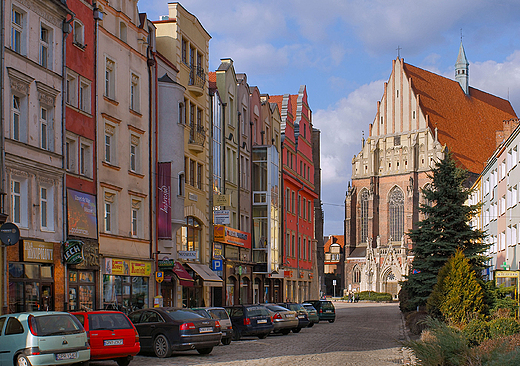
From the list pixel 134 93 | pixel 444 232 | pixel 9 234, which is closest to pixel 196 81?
pixel 134 93

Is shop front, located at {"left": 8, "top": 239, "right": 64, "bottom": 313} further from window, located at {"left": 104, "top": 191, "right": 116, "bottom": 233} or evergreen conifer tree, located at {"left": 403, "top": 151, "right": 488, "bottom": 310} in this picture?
evergreen conifer tree, located at {"left": 403, "top": 151, "right": 488, "bottom": 310}

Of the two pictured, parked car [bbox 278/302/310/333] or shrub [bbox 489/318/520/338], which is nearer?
shrub [bbox 489/318/520/338]

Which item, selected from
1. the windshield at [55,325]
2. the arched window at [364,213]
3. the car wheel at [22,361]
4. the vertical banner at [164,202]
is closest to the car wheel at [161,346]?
the windshield at [55,325]

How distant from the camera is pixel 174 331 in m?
18.5

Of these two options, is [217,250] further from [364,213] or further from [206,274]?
[364,213]

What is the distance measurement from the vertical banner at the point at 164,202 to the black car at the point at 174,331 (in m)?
10.1

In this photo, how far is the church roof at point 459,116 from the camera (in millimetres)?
105188

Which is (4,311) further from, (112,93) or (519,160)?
(519,160)

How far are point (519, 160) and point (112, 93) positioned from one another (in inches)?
825

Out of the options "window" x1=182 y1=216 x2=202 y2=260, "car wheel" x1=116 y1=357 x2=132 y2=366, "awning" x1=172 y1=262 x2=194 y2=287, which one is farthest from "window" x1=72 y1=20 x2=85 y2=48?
"car wheel" x1=116 y1=357 x2=132 y2=366

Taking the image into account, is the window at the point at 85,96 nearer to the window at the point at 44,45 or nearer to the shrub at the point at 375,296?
the window at the point at 44,45

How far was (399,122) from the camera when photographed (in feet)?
347

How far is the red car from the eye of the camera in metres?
16.0

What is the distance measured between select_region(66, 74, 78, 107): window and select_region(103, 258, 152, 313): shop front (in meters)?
5.56
